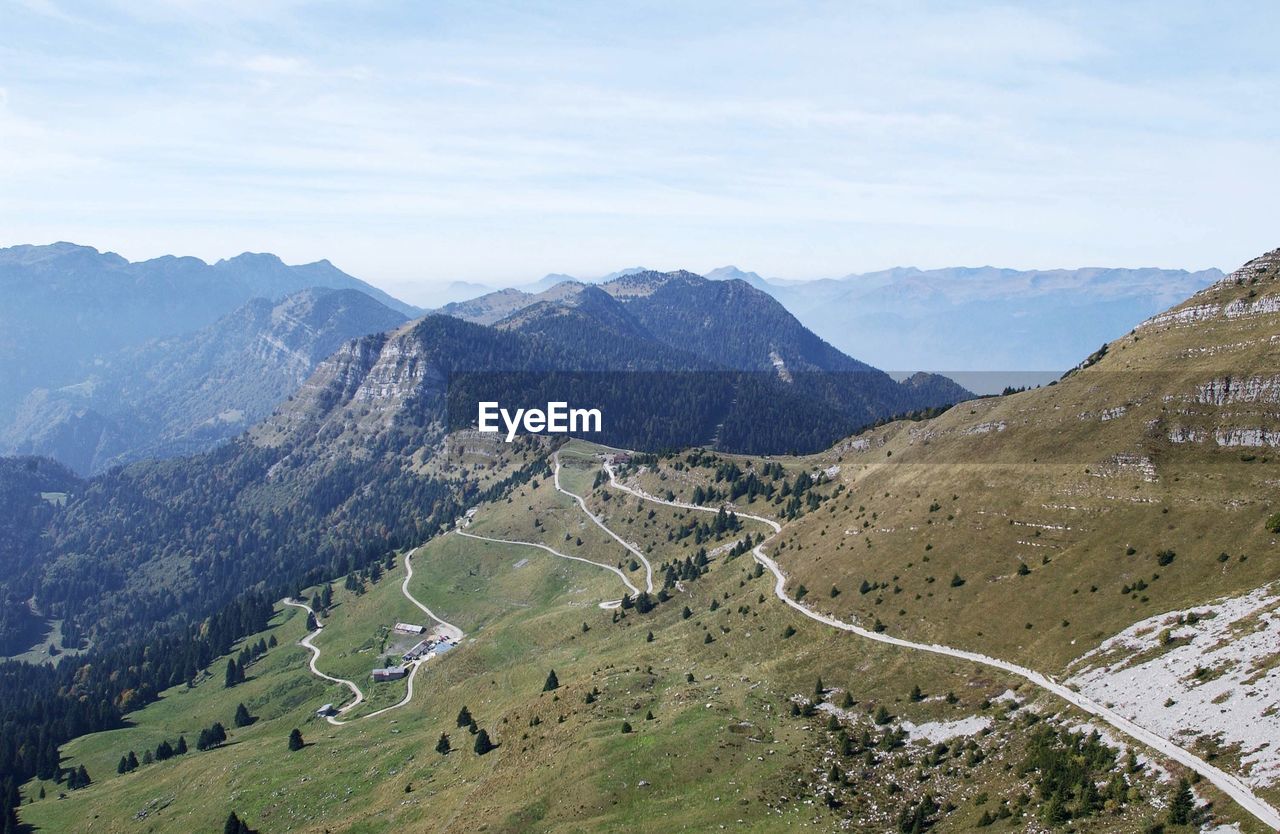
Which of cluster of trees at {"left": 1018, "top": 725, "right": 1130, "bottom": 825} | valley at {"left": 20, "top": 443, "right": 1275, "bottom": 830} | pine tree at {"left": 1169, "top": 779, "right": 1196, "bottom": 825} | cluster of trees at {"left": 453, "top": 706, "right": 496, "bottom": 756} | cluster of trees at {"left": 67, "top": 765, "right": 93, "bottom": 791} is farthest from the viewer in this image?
cluster of trees at {"left": 67, "top": 765, "right": 93, "bottom": 791}

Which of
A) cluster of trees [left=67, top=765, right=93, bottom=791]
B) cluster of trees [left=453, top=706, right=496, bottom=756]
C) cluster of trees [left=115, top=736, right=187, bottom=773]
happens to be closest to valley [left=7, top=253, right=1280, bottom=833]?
cluster of trees [left=453, top=706, right=496, bottom=756]

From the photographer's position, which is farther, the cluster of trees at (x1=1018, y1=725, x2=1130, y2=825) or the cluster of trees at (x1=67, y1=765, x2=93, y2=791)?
the cluster of trees at (x1=67, y1=765, x2=93, y2=791)

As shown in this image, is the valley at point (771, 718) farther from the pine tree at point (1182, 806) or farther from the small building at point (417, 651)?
the small building at point (417, 651)

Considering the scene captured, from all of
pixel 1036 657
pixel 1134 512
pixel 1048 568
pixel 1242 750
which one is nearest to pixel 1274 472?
pixel 1134 512

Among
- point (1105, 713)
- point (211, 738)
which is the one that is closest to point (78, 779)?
point (211, 738)

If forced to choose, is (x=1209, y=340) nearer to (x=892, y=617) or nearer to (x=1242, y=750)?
(x=892, y=617)

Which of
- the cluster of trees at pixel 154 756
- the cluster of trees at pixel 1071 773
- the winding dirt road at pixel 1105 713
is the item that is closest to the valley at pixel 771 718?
the winding dirt road at pixel 1105 713

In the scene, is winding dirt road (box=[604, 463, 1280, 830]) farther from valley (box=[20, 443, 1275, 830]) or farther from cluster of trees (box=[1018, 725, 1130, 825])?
cluster of trees (box=[1018, 725, 1130, 825])
